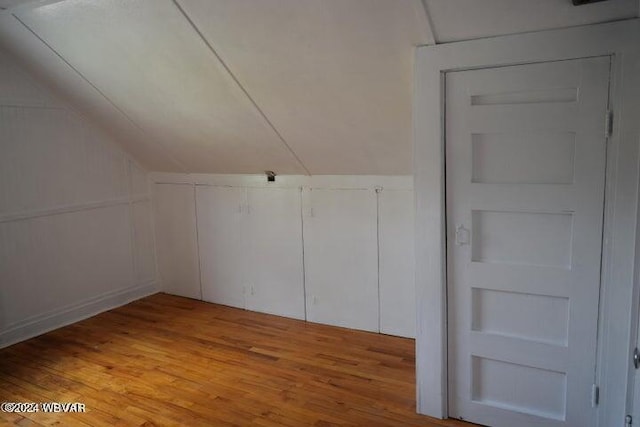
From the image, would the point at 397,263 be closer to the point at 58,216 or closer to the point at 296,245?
the point at 296,245

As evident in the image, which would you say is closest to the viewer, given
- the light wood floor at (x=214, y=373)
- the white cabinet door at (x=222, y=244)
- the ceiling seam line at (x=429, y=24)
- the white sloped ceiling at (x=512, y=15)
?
the white sloped ceiling at (x=512, y=15)

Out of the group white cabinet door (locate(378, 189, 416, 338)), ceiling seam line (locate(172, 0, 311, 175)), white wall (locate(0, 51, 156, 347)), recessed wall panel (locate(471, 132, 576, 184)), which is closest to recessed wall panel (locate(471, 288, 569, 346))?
recessed wall panel (locate(471, 132, 576, 184))

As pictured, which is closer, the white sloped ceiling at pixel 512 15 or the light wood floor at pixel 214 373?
the white sloped ceiling at pixel 512 15

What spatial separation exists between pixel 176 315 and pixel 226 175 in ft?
4.23

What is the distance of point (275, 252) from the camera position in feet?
13.3

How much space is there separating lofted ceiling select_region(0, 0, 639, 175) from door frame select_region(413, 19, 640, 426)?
0.08 metres

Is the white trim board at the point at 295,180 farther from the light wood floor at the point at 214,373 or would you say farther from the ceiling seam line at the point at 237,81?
the light wood floor at the point at 214,373

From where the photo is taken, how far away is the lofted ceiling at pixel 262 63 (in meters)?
2.24

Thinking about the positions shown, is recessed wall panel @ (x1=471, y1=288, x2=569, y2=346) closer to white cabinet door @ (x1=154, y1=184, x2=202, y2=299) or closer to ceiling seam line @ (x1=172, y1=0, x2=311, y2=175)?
ceiling seam line @ (x1=172, y1=0, x2=311, y2=175)

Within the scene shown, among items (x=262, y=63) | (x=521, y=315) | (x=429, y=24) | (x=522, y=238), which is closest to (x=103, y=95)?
(x=262, y=63)

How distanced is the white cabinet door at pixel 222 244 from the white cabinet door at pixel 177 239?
0.11 m

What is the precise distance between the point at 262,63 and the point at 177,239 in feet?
7.98

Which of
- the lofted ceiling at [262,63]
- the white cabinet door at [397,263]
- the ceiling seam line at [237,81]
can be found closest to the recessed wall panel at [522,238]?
the lofted ceiling at [262,63]

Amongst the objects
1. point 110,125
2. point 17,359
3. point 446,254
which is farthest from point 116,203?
point 446,254
